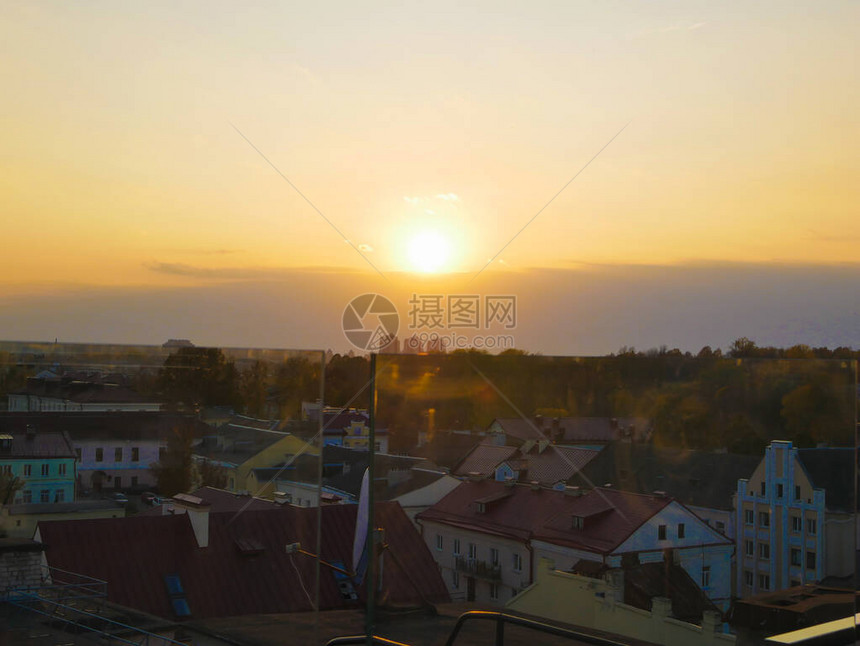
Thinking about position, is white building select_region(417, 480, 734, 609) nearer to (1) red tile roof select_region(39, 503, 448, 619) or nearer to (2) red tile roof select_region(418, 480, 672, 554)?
(2) red tile roof select_region(418, 480, 672, 554)

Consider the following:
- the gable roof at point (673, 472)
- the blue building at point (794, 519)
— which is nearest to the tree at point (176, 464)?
the gable roof at point (673, 472)

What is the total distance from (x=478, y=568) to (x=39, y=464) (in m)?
1.39

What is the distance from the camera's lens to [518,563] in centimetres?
196

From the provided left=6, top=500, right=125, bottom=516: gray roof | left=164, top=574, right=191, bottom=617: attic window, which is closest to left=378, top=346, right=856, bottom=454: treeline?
left=164, top=574, right=191, bottom=617: attic window

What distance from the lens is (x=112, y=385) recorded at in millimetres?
2641

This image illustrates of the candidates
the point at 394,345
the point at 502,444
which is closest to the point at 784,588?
the point at 502,444

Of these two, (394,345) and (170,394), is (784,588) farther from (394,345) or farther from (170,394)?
(394,345)
